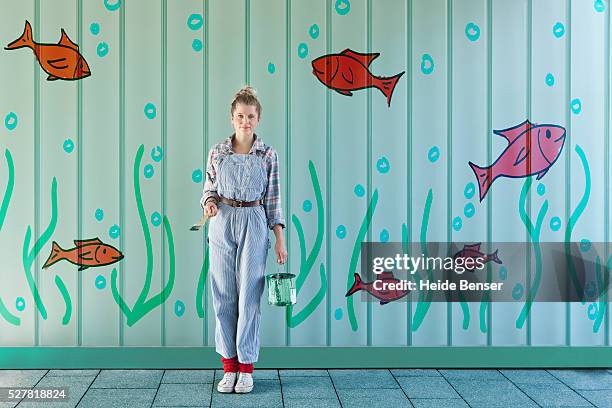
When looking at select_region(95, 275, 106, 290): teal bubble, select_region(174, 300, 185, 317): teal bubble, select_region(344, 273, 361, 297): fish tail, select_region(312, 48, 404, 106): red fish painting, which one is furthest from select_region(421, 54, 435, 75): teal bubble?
select_region(95, 275, 106, 290): teal bubble

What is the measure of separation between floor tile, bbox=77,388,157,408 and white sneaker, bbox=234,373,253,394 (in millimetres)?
397

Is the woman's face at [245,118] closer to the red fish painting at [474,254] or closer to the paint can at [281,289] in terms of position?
the paint can at [281,289]

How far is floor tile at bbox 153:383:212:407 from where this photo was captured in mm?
3105

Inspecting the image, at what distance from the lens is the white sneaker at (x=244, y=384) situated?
3248 mm

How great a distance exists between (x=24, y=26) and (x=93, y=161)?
79cm

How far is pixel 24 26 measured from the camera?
3.59m

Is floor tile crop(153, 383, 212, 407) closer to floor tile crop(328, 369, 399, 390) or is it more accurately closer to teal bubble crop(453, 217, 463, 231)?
floor tile crop(328, 369, 399, 390)

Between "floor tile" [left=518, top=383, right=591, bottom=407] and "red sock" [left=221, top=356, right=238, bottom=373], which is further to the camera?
"red sock" [left=221, top=356, right=238, bottom=373]

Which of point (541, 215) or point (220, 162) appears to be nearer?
point (220, 162)

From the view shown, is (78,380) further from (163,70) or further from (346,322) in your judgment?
(163,70)

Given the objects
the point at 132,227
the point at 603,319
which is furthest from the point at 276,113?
the point at 603,319

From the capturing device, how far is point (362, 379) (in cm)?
348

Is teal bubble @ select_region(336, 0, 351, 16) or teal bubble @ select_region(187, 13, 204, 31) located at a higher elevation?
teal bubble @ select_region(336, 0, 351, 16)

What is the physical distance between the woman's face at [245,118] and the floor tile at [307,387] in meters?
1.25
